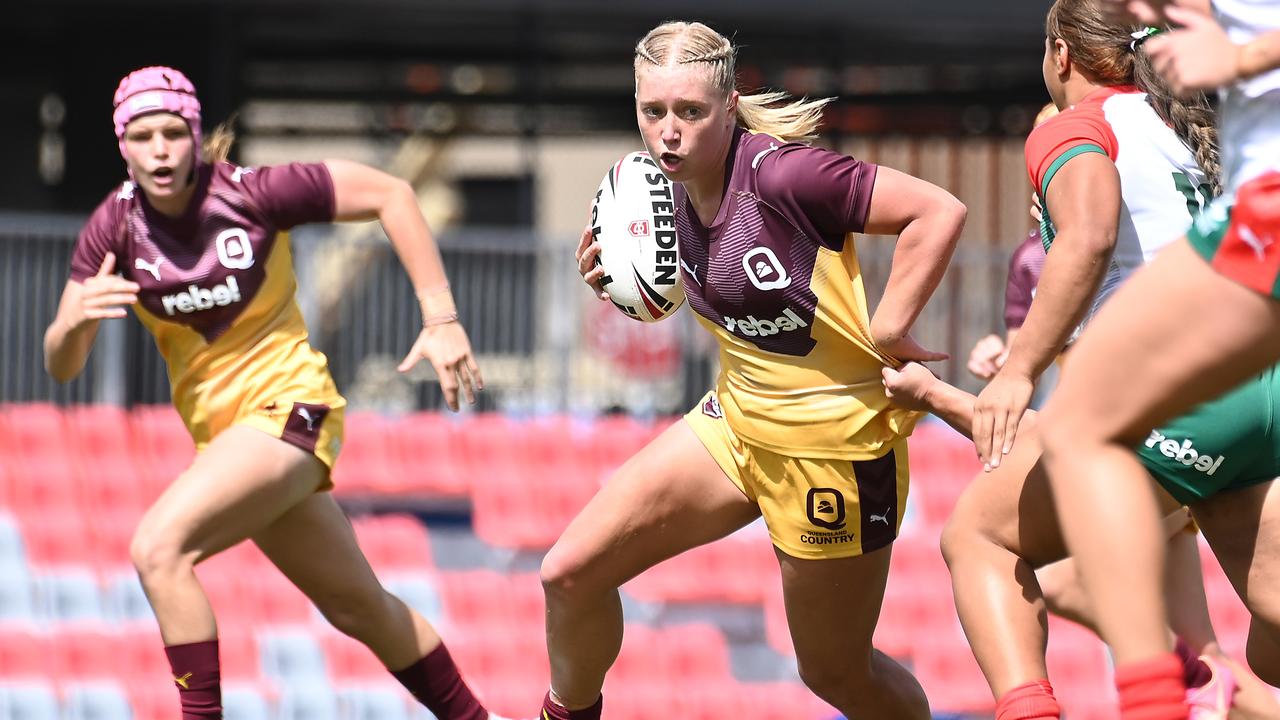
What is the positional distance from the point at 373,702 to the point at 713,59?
173 inches

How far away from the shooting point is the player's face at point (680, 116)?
3873 millimetres

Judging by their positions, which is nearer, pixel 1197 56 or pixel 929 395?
pixel 1197 56

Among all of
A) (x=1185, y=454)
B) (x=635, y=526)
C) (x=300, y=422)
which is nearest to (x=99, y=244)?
(x=300, y=422)

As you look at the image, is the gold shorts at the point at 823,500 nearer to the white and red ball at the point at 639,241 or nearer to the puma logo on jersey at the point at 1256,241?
the white and red ball at the point at 639,241

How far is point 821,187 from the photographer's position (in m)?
3.84

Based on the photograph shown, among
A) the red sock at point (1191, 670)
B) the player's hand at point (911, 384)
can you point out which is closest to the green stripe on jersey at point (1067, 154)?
the player's hand at point (911, 384)

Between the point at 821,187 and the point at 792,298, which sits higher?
the point at 821,187

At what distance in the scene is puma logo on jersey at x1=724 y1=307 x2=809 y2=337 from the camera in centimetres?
400

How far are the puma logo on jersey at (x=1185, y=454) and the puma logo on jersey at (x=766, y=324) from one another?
2.93 ft

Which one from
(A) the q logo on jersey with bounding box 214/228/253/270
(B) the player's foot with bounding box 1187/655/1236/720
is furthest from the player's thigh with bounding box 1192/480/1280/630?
(A) the q logo on jersey with bounding box 214/228/253/270

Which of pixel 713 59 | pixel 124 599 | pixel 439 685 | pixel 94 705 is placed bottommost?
pixel 94 705

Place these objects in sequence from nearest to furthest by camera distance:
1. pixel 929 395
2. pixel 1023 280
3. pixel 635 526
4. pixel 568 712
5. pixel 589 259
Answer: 1. pixel 929 395
2. pixel 635 526
3. pixel 589 259
4. pixel 568 712
5. pixel 1023 280

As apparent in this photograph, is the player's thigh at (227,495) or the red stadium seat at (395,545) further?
the red stadium seat at (395,545)

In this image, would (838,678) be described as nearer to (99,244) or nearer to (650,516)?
(650,516)
